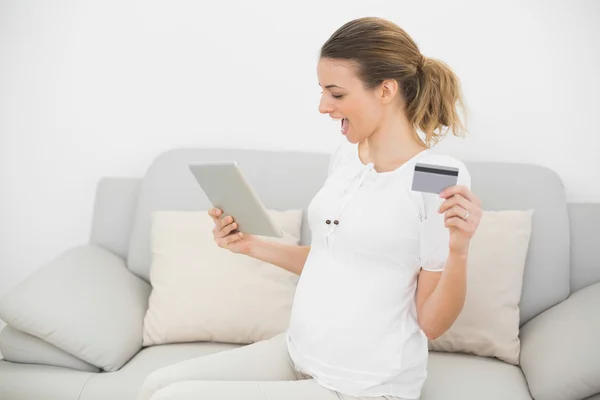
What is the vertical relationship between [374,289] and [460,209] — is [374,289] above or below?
below

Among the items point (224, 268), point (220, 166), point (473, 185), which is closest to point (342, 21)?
point (473, 185)

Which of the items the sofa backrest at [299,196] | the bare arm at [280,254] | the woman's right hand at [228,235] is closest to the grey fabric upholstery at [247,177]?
the sofa backrest at [299,196]

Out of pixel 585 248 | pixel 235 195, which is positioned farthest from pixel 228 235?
pixel 585 248

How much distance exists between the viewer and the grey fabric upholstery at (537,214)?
7.40 ft

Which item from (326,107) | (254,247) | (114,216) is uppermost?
(326,107)

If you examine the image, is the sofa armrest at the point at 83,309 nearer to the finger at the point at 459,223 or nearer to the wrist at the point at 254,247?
the wrist at the point at 254,247

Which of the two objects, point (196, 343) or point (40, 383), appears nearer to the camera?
point (40, 383)

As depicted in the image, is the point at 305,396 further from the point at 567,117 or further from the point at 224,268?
the point at 567,117

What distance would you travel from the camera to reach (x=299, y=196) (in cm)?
241

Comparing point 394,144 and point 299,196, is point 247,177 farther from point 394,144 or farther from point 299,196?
point 394,144

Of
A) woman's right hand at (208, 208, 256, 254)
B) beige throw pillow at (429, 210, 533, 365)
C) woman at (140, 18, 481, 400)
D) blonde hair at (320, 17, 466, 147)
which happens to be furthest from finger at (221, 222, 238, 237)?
beige throw pillow at (429, 210, 533, 365)

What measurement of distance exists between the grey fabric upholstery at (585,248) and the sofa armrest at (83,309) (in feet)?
4.48

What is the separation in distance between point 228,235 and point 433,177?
0.62 m

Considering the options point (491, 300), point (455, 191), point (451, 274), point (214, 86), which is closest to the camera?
point (455, 191)
